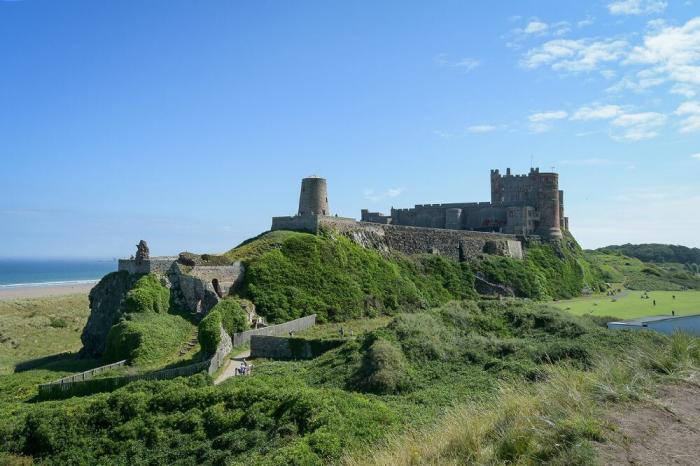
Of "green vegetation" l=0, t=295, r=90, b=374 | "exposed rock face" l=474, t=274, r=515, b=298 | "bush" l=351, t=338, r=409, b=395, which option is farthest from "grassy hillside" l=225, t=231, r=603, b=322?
"green vegetation" l=0, t=295, r=90, b=374

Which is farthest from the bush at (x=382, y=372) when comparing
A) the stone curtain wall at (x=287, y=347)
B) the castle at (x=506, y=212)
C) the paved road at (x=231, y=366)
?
the castle at (x=506, y=212)

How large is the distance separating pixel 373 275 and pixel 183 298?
14.2 meters

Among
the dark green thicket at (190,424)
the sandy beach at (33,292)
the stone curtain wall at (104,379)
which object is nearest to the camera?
the dark green thicket at (190,424)

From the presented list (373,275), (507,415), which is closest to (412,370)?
(507,415)

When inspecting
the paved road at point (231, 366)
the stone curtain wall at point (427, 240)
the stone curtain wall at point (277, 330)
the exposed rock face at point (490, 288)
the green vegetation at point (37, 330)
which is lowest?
the green vegetation at point (37, 330)

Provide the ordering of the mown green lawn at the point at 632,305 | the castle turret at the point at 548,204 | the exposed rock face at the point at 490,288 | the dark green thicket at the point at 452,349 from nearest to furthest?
the dark green thicket at the point at 452,349 → the mown green lawn at the point at 632,305 → the exposed rock face at the point at 490,288 → the castle turret at the point at 548,204

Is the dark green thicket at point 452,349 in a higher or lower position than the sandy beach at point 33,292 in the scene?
higher

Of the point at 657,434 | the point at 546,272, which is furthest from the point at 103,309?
the point at 546,272

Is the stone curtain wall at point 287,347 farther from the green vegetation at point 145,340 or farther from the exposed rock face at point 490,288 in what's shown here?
the exposed rock face at point 490,288

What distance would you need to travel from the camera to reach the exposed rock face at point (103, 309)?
31.4 m

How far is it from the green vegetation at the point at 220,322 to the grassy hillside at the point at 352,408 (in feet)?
8.56

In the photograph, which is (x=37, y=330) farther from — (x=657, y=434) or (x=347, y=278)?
(x=657, y=434)

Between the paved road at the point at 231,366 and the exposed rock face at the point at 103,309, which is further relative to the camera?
the exposed rock face at the point at 103,309

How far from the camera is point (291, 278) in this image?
35000 mm
